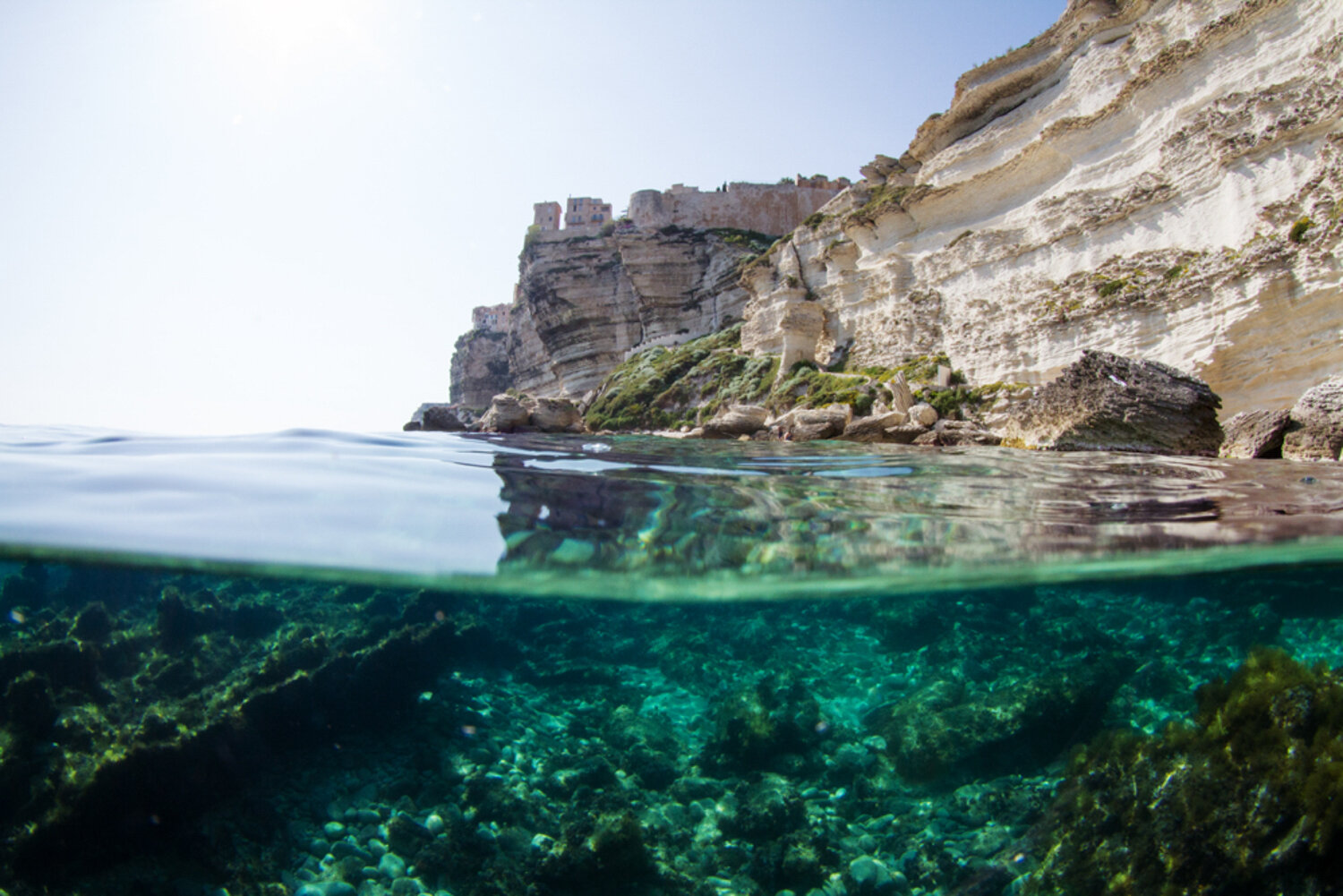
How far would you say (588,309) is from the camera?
157ft

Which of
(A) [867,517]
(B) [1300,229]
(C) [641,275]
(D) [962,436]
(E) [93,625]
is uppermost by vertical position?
(C) [641,275]

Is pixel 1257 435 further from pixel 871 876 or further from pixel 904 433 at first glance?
pixel 871 876

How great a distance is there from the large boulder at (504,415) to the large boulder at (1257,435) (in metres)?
14.9

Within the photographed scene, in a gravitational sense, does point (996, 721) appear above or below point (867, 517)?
below

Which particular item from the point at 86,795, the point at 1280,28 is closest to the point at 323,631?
the point at 86,795

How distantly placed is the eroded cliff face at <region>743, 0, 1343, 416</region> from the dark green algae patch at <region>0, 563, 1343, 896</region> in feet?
30.8

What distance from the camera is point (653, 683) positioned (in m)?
5.21

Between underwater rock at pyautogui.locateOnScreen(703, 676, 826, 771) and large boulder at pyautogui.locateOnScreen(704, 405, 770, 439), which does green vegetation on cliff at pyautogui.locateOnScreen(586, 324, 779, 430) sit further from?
underwater rock at pyautogui.locateOnScreen(703, 676, 826, 771)

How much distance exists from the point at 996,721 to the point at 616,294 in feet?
150

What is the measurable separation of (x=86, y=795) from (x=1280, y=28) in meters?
21.4

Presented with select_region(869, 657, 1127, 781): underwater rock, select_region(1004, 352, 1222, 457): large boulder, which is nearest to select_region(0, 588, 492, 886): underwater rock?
select_region(869, 657, 1127, 781): underwater rock

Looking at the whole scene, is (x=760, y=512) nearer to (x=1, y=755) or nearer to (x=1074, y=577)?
(x=1074, y=577)

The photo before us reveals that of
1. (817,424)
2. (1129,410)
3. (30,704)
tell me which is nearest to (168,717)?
(30,704)

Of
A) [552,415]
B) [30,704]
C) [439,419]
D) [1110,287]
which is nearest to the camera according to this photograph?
[30,704]
